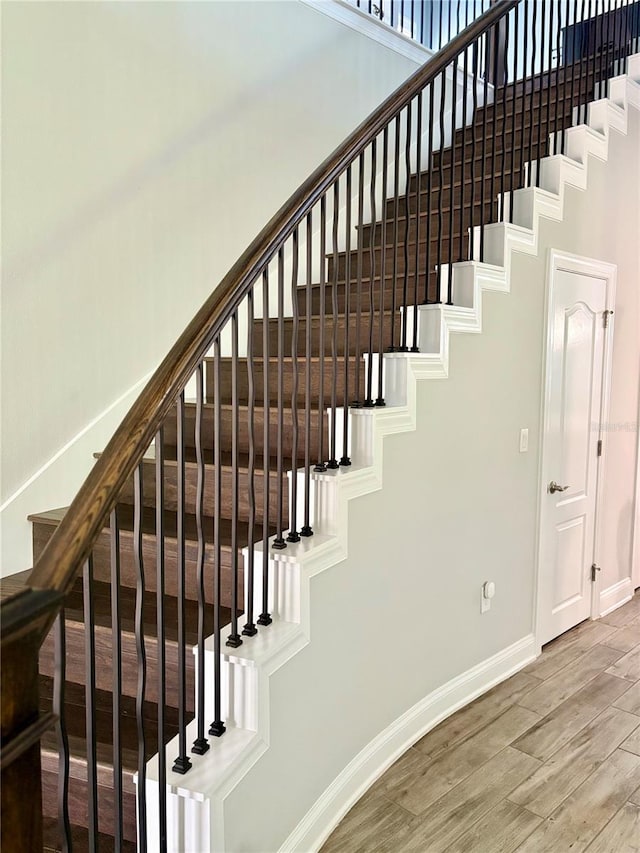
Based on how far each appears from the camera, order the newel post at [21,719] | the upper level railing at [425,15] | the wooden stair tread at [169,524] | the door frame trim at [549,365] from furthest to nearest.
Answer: the upper level railing at [425,15] < the door frame trim at [549,365] < the wooden stair tread at [169,524] < the newel post at [21,719]

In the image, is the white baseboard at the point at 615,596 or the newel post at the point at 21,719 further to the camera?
the white baseboard at the point at 615,596

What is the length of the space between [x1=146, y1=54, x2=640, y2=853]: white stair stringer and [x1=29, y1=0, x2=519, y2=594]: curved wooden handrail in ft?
2.28

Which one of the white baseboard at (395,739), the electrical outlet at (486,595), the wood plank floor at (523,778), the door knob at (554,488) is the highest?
the door knob at (554,488)

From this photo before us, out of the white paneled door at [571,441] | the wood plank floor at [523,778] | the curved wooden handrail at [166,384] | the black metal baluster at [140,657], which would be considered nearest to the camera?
the curved wooden handrail at [166,384]

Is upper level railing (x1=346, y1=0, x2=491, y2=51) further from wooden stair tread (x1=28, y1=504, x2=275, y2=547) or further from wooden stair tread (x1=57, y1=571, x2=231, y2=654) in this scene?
wooden stair tread (x1=57, y1=571, x2=231, y2=654)

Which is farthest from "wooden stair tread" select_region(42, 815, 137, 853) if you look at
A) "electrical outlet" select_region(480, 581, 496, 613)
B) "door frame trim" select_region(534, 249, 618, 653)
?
"door frame trim" select_region(534, 249, 618, 653)

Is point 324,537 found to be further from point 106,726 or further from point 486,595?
point 486,595

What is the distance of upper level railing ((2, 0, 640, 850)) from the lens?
1.16m

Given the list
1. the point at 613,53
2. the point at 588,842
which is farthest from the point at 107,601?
the point at 613,53

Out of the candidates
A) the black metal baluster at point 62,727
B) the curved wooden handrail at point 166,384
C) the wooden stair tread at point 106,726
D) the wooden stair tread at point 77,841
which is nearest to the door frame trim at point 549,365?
the curved wooden handrail at point 166,384

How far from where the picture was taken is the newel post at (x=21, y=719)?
0.92m

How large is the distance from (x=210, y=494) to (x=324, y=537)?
60 cm

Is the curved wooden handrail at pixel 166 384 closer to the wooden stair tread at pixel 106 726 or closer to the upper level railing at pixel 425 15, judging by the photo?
the wooden stair tread at pixel 106 726

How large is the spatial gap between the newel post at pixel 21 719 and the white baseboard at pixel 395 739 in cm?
117
